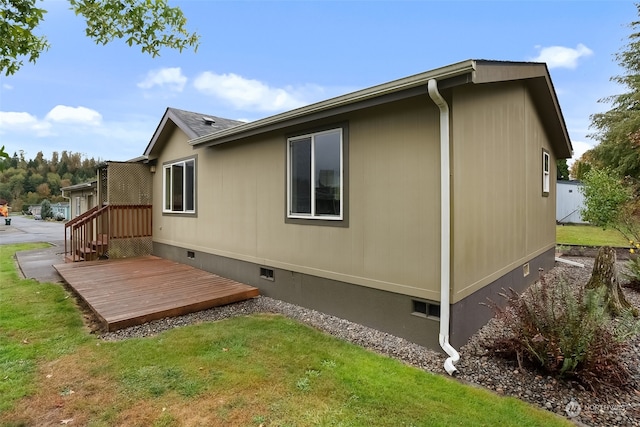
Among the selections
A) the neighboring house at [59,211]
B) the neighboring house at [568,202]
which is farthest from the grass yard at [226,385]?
the neighboring house at [59,211]

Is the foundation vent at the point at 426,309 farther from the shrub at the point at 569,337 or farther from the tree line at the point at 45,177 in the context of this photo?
the tree line at the point at 45,177

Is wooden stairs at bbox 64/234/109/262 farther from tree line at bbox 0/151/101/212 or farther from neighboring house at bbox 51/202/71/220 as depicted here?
tree line at bbox 0/151/101/212

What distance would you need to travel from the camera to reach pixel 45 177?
61.9 m

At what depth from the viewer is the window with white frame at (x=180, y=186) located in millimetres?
8516

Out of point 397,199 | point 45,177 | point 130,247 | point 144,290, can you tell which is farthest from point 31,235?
point 45,177

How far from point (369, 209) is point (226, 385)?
258 centimetres

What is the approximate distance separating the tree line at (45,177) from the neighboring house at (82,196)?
33.4 meters

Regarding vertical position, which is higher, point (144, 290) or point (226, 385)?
point (144, 290)

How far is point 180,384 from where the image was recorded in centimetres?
312

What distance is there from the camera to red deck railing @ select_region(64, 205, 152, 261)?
9211mm

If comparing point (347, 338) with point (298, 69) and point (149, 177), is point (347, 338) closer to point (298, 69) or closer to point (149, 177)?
point (149, 177)

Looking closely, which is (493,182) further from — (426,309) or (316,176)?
(316,176)

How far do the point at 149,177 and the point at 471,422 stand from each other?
986 cm

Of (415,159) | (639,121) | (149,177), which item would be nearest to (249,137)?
(415,159)
